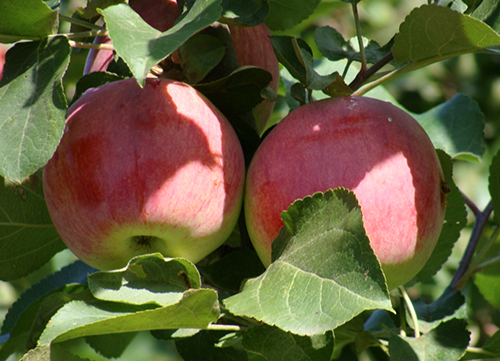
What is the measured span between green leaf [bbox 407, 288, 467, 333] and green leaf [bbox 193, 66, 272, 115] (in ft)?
1.63

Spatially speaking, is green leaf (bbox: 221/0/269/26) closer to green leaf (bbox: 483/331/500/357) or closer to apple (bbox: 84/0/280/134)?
apple (bbox: 84/0/280/134)

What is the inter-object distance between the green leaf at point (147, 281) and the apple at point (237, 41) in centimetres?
31

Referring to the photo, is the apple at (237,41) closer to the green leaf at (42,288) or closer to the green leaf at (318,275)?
the green leaf at (318,275)

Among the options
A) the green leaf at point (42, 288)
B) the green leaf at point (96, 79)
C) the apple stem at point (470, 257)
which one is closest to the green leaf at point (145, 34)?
the green leaf at point (96, 79)

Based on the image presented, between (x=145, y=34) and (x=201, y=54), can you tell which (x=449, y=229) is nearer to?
(x=201, y=54)

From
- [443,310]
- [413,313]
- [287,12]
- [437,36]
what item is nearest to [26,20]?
[287,12]

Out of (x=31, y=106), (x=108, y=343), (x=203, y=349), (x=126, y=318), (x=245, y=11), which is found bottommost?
(x=108, y=343)

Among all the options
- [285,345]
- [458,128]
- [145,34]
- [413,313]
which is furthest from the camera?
[458,128]

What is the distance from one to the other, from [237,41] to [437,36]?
31 centimetres

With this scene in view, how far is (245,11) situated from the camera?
0.71m

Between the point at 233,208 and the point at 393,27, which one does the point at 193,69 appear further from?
the point at 393,27

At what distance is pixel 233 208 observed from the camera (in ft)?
2.33

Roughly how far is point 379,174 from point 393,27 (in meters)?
2.15

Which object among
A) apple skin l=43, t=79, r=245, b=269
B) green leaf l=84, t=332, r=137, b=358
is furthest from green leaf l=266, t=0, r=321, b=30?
green leaf l=84, t=332, r=137, b=358
